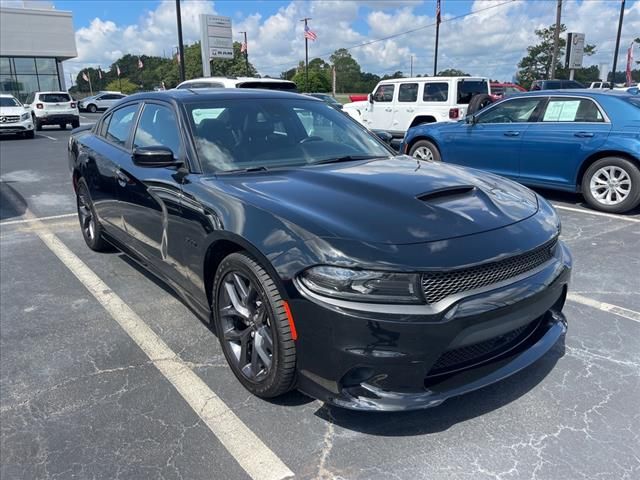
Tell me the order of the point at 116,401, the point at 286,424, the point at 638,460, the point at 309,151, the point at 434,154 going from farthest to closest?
the point at 434,154 < the point at 309,151 < the point at 116,401 < the point at 286,424 < the point at 638,460

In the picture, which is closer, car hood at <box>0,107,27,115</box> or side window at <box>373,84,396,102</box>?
side window at <box>373,84,396,102</box>

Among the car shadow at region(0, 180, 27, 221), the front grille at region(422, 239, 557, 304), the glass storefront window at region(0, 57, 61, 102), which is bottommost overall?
the car shadow at region(0, 180, 27, 221)

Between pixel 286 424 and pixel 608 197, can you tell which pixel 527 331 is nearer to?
pixel 286 424

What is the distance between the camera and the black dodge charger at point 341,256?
2197 millimetres

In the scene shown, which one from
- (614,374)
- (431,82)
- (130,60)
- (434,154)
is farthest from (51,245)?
(130,60)

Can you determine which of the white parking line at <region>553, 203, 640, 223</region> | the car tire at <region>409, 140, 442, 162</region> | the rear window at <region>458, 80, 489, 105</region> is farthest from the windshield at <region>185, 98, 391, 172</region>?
the rear window at <region>458, 80, 489, 105</region>

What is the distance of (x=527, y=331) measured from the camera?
8.88 ft

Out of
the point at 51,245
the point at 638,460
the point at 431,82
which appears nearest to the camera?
the point at 638,460

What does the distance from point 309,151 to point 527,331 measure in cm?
181

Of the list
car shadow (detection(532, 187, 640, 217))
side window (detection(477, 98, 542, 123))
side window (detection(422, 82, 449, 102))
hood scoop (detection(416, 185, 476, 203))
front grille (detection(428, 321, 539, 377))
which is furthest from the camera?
side window (detection(422, 82, 449, 102))

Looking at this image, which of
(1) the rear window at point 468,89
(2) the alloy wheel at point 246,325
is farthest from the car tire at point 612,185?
(1) the rear window at point 468,89

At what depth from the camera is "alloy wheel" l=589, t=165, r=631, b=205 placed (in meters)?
6.72

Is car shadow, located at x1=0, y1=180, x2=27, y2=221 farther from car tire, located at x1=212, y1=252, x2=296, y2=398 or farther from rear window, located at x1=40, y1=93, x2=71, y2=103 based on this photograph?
rear window, located at x1=40, y1=93, x2=71, y2=103

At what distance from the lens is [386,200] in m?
2.66
